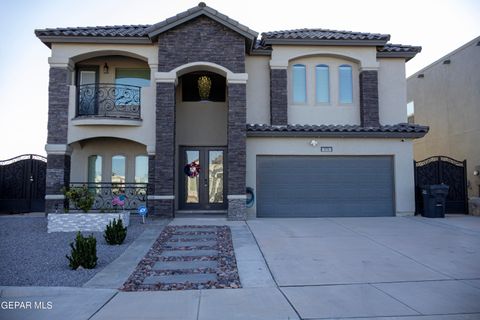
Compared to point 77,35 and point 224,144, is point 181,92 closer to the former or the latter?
point 224,144

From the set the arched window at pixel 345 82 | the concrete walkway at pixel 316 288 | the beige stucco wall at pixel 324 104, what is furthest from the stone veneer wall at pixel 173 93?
the arched window at pixel 345 82

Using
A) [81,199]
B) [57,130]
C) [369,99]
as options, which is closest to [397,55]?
[369,99]

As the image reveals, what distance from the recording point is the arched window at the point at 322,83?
14742mm

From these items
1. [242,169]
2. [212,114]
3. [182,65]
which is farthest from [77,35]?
[242,169]

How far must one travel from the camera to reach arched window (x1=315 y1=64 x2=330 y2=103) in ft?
48.4

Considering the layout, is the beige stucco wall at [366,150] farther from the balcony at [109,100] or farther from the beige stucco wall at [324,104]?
the balcony at [109,100]

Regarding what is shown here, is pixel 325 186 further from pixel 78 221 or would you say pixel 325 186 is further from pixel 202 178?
pixel 78 221

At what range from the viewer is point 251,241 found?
9047 millimetres

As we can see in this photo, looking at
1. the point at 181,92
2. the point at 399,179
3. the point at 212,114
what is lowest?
the point at 399,179

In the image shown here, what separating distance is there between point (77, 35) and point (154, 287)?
434 inches

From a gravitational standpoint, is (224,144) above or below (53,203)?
above

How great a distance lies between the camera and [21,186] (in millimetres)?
14594

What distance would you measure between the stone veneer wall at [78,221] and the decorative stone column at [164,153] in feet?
5.95

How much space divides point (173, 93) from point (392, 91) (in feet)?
30.3
